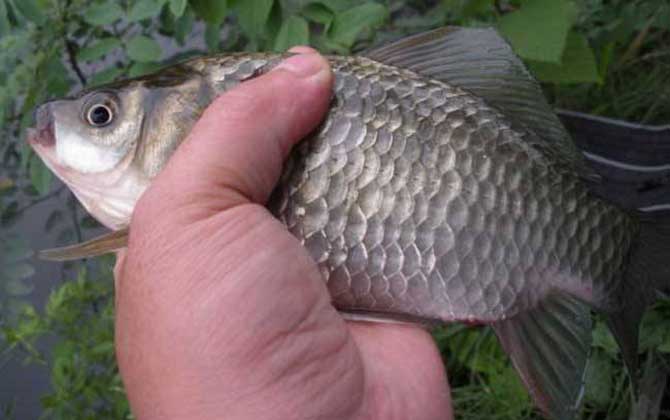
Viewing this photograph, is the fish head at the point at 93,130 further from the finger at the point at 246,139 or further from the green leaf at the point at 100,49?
the green leaf at the point at 100,49

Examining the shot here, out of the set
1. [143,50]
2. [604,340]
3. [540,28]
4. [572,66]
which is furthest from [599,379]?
[143,50]

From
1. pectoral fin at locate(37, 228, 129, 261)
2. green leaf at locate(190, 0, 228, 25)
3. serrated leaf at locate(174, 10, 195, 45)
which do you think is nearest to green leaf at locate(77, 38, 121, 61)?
serrated leaf at locate(174, 10, 195, 45)

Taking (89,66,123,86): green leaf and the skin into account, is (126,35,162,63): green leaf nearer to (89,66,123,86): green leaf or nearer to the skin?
(89,66,123,86): green leaf

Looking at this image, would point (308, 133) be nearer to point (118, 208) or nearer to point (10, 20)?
point (118, 208)

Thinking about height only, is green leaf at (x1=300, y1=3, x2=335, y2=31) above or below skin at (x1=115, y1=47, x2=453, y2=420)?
above

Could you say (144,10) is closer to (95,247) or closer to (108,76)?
(108,76)

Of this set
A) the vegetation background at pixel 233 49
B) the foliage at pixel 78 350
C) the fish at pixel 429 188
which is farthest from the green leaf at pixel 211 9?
the foliage at pixel 78 350
